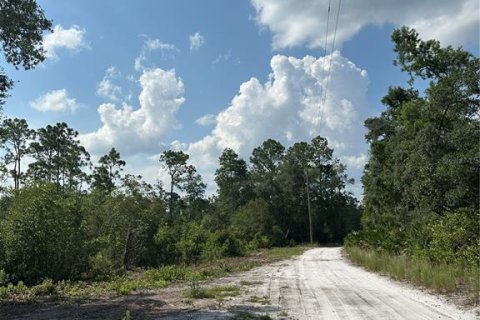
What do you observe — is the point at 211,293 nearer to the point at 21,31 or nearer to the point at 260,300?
the point at 260,300

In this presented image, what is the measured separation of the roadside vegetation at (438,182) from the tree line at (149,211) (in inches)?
558

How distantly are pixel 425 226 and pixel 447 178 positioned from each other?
93.1 inches

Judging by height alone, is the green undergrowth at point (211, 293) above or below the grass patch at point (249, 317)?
below

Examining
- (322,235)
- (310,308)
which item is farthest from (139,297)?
(322,235)

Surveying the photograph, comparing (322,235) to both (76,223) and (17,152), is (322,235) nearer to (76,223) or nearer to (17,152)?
(17,152)

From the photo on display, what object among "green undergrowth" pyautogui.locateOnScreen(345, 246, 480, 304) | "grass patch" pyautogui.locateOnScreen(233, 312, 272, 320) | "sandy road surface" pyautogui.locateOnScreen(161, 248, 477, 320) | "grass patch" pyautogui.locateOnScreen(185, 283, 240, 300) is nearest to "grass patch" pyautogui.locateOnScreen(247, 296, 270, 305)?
"sandy road surface" pyautogui.locateOnScreen(161, 248, 477, 320)

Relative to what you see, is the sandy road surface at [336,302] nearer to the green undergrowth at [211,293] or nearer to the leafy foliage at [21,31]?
the green undergrowth at [211,293]

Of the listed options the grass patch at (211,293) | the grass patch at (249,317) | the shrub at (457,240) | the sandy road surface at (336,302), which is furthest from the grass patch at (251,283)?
the shrub at (457,240)

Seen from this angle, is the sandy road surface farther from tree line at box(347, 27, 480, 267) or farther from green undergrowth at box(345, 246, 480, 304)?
tree line at box(347, 27, 480, 267)

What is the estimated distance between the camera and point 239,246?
3988cm

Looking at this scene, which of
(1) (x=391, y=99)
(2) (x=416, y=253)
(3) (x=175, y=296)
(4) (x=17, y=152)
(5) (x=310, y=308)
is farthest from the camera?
(4) (x=17, y=152)

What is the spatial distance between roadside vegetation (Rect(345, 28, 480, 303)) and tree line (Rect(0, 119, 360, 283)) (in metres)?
14.2

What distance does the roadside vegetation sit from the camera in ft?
52.0

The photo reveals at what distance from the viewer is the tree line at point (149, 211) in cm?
2105
